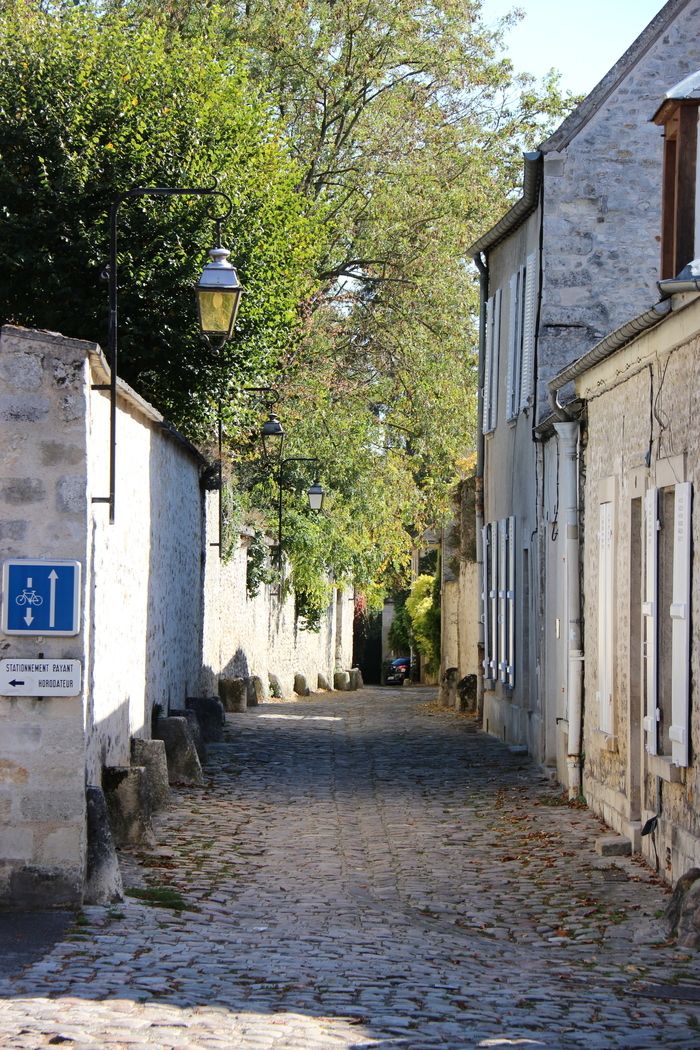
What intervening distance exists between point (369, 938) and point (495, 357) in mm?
12515

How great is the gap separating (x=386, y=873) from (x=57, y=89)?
10.1 metres

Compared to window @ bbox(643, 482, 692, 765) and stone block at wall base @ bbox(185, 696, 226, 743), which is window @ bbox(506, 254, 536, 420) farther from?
window @ bbox(643, 482, 692, 765)

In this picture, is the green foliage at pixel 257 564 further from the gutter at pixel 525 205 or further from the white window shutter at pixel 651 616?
the white window shutter at pixel 651 616

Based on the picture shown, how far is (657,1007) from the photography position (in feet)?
20.3

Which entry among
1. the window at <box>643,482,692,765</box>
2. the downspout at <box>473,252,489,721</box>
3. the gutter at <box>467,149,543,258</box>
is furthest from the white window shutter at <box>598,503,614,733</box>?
the downspout at <box>473,252,489,721</box>

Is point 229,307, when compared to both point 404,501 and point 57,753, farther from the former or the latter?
point 404,501

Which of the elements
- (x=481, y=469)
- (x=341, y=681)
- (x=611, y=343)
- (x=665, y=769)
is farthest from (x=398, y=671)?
(x=665, y=769)

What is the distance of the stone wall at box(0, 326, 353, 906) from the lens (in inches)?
305

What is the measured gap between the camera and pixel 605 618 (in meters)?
11.4

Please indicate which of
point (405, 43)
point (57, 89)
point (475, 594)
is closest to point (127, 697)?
point (57, 89)

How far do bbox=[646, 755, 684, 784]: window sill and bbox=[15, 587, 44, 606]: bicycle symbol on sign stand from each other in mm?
3710

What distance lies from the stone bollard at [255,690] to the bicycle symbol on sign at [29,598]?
1602 cm

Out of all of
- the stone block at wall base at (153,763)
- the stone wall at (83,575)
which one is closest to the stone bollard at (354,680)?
the stone wall at (83,575)

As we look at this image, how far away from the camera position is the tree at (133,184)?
15.9 metres
